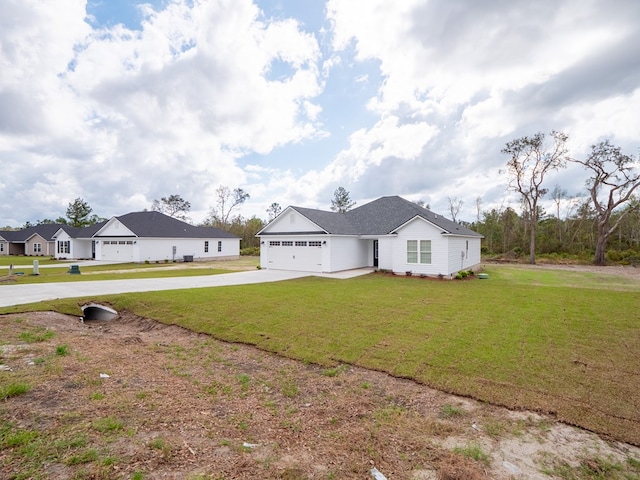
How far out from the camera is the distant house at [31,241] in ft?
136

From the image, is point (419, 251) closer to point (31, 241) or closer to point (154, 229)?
point (154, 229)

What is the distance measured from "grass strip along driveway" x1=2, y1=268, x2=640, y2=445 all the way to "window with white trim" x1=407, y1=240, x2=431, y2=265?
4786mm

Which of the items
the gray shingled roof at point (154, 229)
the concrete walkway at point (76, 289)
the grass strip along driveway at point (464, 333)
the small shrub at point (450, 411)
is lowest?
the small shrub at point (450, 411)

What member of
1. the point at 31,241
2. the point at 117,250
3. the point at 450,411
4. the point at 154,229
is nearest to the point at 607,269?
the point at 450,411

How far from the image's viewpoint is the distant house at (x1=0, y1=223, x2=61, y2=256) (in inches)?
1629

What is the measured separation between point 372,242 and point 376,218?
6.08ft

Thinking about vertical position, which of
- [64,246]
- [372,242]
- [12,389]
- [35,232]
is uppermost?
[35,232]

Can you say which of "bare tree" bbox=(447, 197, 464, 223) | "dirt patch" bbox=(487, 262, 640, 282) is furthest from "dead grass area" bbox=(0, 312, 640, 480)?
"bare tree" bbox=(447, 197, 464, 223)

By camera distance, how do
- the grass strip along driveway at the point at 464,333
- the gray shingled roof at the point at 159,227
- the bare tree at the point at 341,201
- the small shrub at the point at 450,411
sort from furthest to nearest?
the bare tree at the point at 341,201 < the gray shingled roof at the point at 159,227 < the grass strip along driveway at the point at 464,333 < the small shrub at the point at 450,411

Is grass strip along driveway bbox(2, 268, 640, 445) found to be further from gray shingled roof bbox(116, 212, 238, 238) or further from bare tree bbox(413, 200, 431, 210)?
bare tree bbox(413, 200, 431, 210)

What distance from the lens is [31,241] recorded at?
4222cm

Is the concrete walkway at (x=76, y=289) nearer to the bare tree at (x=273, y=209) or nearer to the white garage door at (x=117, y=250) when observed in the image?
the white garage door at (x=117, y=250)

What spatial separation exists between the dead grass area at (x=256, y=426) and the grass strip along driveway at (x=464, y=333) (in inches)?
21.8

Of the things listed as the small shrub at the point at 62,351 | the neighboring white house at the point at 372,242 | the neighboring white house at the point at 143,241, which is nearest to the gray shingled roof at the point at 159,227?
the neighboring white house at the point at 143,241
